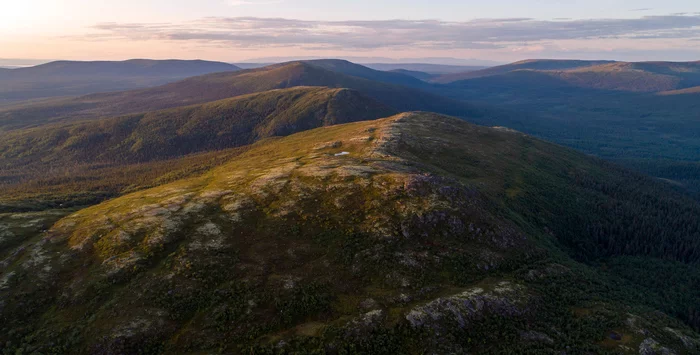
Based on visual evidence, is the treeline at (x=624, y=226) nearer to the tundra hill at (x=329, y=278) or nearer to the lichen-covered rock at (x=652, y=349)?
the tundra hill at (x=329, y=278)

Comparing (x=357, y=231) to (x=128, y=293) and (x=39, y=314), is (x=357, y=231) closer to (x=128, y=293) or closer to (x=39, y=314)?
(x=128, y=293)

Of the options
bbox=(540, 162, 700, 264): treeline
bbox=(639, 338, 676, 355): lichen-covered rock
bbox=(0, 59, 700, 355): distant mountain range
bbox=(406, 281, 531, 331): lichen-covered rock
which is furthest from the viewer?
A: bbox=(540, 162, 700, 264): treeline

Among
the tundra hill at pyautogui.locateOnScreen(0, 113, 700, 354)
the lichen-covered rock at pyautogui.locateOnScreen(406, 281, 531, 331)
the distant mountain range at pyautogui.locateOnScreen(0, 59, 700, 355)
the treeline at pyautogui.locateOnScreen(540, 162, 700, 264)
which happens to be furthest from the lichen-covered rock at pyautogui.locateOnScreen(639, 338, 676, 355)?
the treeline at pyautogui.locateOnScreen(540, 162, 700, 264)

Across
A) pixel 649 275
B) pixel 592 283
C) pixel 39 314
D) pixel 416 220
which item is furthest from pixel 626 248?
pixel 39 314

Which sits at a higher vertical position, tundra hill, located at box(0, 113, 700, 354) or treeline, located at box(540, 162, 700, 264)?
tundra hill, located at box(0, 113, 700, 354)

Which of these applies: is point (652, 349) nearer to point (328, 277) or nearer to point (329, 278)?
point (329, 278)

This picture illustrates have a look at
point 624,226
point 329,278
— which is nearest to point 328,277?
point 329,278

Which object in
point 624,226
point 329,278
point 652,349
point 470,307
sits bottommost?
point 624,226

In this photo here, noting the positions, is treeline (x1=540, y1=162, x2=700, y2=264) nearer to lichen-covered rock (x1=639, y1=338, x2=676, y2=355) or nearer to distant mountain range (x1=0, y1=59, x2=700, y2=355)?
distant mountain range (x1=0, y1=59, x2=700, y2=355)

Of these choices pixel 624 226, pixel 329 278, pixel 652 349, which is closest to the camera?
pixel 652 349
